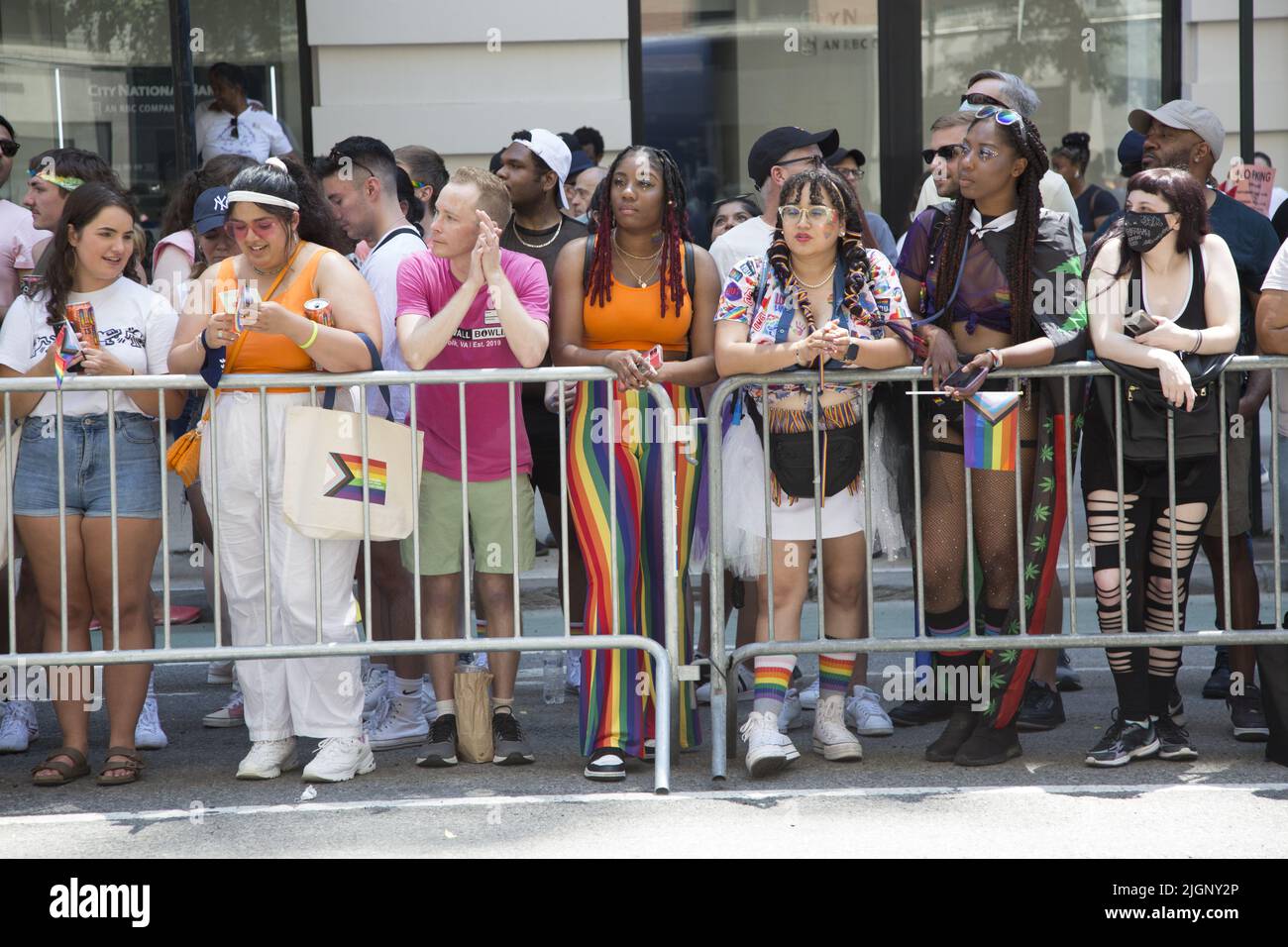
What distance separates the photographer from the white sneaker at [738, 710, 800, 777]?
5621 mm

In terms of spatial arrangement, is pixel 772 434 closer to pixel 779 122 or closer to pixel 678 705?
pixel 678 705

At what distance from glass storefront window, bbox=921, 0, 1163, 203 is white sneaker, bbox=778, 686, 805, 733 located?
18.4 feet

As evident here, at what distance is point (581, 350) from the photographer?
5820 mm

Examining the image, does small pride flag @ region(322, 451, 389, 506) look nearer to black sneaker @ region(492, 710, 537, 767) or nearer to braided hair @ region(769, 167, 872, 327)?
black sneaker @ region(492, 710, 537, 767)

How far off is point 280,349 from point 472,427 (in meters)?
0.73

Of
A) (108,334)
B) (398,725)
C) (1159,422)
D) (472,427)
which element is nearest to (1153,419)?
(1159,422)

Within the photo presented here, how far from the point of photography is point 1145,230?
5.66 metres

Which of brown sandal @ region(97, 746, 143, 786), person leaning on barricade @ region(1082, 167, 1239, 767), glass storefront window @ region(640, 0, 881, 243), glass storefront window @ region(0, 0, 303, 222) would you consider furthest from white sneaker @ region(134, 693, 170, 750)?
glass storefront window @ region(640, 0, 881, 243)

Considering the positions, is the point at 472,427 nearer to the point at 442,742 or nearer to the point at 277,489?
the point at 277,489

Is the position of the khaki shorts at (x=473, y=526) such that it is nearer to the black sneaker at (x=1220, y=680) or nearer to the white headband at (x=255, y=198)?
the white headband at (x=255, y=198)

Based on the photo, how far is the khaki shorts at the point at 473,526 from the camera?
596 cm

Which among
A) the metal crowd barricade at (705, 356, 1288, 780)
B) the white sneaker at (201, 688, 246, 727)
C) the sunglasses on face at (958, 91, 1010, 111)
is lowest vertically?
the white sneaker at (201, 688, 246, 727)

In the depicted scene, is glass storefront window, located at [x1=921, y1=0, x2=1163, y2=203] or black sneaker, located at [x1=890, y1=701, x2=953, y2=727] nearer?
black sneaker, located at [x1=890, y1=701, x2=953, y2=727]
